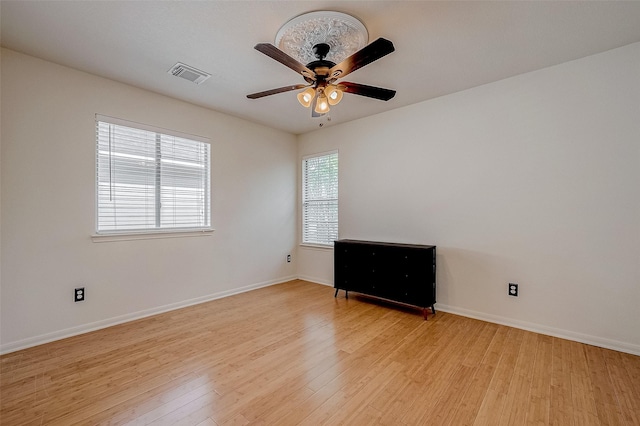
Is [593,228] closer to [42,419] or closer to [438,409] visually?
Result: [438,409]

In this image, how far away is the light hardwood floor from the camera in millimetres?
1646

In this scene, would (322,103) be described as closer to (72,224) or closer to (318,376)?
(318,376)

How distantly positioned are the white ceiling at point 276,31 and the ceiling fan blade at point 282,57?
339 mm

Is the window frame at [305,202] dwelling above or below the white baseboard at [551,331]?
above

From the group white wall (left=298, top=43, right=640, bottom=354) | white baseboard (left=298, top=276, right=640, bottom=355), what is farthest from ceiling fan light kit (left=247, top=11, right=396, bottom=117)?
white baseboard (left=298, top=276, right=640, bottom=355)

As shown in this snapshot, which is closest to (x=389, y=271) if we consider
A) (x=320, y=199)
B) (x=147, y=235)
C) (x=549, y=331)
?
(x=549, y=331)

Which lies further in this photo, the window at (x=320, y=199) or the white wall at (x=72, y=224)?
the window at (x=320, y=199)

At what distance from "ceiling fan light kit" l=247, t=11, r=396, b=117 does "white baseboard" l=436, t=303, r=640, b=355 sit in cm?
259

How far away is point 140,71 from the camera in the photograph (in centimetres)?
278

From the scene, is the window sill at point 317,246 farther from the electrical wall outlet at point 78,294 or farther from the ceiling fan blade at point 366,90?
the electrical wall outlet at point 78,294

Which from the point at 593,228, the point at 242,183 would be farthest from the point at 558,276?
the point at 242,183

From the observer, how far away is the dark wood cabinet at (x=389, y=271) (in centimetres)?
315

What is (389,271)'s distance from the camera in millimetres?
3410

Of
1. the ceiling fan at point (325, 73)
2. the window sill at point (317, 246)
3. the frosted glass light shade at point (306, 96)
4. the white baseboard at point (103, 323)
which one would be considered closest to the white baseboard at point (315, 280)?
the window sill at point (317, 246)
